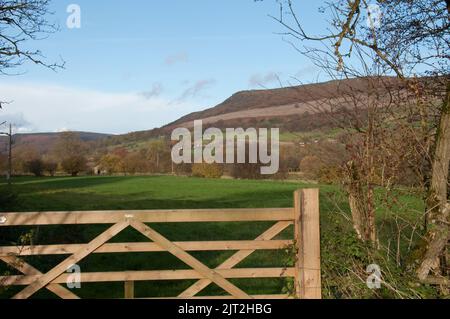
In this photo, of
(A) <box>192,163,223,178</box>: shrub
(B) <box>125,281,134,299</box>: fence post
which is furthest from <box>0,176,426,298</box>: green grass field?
(A) <box>192,163,223,178</box>: shrub

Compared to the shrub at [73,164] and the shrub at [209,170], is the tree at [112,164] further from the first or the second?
the shrub at [209,170]

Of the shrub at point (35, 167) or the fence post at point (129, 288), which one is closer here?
Result: the fence post at point (129, 288)

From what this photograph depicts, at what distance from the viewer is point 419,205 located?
659 cm

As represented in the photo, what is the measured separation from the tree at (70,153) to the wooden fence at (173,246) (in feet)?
191

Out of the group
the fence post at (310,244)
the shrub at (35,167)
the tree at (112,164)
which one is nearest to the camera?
the fence post at (310,244)

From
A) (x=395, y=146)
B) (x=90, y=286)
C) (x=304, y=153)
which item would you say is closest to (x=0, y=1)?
(x=90, y=286)

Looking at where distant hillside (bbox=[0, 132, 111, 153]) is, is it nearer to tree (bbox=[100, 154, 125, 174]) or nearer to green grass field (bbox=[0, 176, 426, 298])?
tree (bbox=[100, 154, 125, 174])

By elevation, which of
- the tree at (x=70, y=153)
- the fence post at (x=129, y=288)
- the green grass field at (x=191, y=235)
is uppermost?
the tree at (x=70, y=153)

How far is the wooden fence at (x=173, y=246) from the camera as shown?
17.0 feet

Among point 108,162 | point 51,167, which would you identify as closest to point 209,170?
point 108,162

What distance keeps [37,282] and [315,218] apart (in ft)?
9.38

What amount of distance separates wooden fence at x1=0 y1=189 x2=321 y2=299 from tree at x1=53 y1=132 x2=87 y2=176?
5830 cm

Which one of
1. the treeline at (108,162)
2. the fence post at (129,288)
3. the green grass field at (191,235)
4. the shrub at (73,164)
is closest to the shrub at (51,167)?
the treeline at (108,162)

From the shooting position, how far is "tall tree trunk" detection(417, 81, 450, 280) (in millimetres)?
6105
